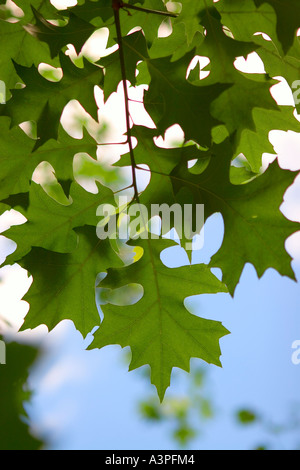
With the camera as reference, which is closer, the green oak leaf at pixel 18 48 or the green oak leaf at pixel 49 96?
the green oak leaf at pixel 49 96

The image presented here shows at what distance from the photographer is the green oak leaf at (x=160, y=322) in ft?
3.82

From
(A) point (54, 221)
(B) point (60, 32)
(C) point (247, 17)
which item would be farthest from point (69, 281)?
(C) point (247, 17)

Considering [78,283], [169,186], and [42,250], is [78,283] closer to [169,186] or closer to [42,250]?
[42,250]

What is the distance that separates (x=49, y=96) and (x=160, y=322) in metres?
0.50

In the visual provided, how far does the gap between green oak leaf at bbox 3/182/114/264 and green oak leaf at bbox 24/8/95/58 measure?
27 cm

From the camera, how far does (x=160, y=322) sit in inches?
46.9

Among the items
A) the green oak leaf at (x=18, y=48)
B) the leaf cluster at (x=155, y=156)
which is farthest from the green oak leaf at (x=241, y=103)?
the green oak leaf at (x=18, y=48)

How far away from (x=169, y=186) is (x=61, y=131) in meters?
0.25

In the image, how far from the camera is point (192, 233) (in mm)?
1049

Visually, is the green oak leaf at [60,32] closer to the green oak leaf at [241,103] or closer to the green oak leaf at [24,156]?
the green oak leaf at [24,156]

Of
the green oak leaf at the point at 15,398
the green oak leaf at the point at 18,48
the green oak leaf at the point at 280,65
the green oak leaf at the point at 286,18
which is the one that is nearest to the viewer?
the green oak leaf at the point at 286,18

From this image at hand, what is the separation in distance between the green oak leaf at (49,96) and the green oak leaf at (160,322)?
30 centimetres

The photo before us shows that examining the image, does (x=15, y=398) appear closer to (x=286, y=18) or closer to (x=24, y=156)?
(x=24, y=156)
